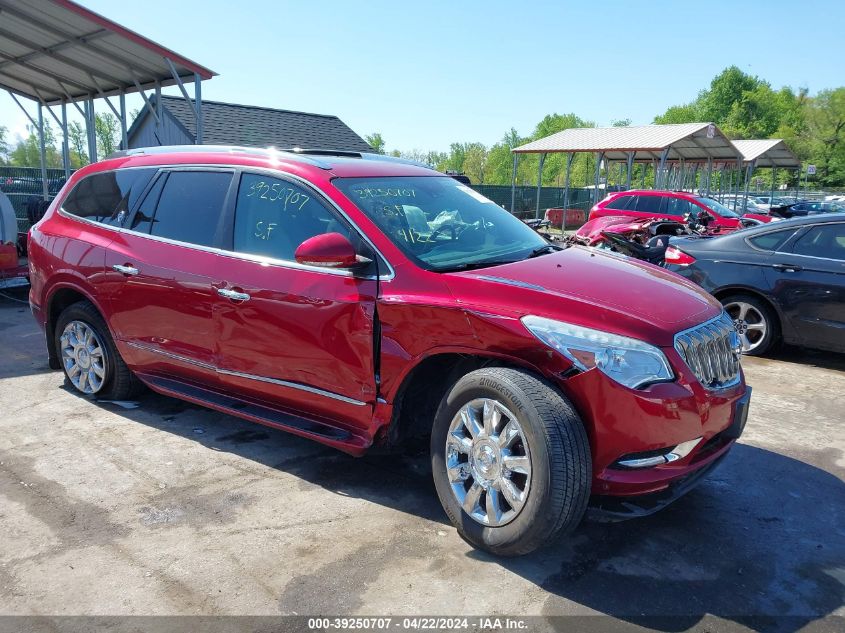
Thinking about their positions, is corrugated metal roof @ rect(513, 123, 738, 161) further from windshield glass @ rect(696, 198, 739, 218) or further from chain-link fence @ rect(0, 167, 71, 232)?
chain-link fence @ rect(0, 167, 71, 232)

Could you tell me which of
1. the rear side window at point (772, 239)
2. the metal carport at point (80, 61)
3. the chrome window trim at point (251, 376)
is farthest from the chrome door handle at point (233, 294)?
the metal carport at point (80, 61)

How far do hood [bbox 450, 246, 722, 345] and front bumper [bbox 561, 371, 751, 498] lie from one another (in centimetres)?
25

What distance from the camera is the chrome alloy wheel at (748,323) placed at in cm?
673

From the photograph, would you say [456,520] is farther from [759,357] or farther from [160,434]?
[759,357]

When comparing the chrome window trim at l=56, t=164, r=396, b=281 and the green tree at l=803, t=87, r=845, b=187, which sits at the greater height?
the green tree at l=803, t=87, r=845, b=187

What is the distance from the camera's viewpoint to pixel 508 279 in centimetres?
313

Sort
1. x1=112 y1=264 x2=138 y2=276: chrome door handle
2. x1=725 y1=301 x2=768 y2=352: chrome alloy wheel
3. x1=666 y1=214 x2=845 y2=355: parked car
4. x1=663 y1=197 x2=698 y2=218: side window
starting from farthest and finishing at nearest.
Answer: x1=663 y1=197 x2=698 y2=218: side window < x1=725 y1=301 x2=768 y2=352: chrome alloy wheel < x1=666 y1=214 x2=845 y2=355: parked car < x1=112 y1=264 x2=138 y2=276: chrome door handle

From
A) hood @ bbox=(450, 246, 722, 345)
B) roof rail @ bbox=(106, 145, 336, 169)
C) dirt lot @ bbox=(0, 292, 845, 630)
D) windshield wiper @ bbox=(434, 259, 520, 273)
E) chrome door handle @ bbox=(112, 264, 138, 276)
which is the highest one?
roof rail @ bbox=(106, 145, 336, 169)

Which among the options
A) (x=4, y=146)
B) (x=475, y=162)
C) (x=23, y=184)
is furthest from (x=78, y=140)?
(x=23, y=184)

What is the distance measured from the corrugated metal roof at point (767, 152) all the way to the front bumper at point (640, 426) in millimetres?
31154

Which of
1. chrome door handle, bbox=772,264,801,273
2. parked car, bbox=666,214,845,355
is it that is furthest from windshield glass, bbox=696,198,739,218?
chrome door handle, bbox=772,264,801,273

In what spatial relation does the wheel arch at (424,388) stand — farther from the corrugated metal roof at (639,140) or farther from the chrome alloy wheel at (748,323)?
the corrugated metal roof at (639,140)

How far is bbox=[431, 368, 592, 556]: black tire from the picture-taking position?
2.71 m

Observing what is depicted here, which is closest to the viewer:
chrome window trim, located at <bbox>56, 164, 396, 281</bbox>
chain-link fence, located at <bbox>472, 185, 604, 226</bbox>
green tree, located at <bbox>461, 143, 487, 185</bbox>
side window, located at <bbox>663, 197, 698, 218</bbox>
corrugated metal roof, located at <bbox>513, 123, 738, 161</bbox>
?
chrome window trim, located at <bbox>56, 164, 396, 281</bbox>
